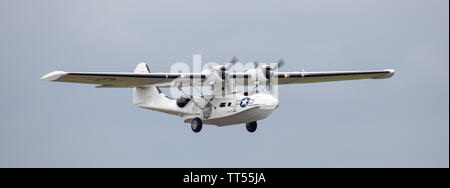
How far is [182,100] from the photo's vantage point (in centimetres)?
3066

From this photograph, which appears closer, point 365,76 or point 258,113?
point 258,113

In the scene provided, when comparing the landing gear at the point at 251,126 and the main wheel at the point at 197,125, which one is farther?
the landing gear at the point at 251,126

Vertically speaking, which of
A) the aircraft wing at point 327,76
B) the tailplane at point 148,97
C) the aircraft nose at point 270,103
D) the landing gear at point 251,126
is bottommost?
the landing gear at point 251,126

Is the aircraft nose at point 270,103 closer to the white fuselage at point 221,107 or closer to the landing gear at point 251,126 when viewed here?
the white fuselage at point 221,107

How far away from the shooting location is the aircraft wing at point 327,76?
103ft

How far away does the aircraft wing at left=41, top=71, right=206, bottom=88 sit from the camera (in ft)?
87.1

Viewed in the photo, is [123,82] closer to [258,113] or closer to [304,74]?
[258,113]

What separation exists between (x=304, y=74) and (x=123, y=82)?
7.29 metres

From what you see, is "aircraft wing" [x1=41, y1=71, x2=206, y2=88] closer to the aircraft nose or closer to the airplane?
the airplane

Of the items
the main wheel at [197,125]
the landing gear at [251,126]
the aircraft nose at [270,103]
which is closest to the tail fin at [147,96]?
the main wheel at [197,125]

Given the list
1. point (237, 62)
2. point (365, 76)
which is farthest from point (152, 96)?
point (365, 76)

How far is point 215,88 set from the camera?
30.0 m

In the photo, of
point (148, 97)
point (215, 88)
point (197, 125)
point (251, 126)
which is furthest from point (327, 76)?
point (148, 97)

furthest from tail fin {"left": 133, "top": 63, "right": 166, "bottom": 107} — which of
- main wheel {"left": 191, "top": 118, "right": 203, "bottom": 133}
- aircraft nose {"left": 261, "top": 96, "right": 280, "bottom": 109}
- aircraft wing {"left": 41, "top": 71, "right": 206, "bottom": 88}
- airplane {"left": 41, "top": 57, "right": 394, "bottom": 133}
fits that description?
aircraft nose {"left": 261, "top": 96, "right": 280, "bottom": 109}
